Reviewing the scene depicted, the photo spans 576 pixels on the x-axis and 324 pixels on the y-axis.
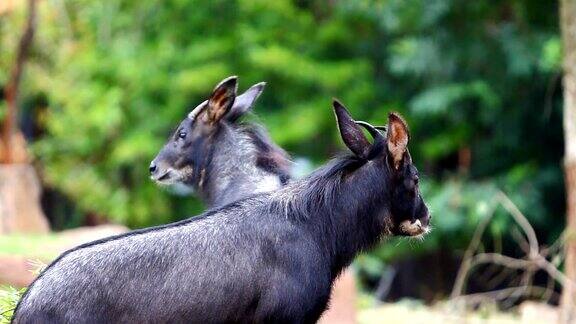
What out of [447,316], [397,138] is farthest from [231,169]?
[447,316]

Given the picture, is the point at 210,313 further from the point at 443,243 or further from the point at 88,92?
the point at 88,92

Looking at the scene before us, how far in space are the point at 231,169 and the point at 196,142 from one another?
0.41 m

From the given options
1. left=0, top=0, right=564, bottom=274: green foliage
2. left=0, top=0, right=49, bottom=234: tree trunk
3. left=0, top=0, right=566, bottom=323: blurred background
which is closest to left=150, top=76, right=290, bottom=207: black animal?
left=0, top=0, right=566, bottom=323: blurred background

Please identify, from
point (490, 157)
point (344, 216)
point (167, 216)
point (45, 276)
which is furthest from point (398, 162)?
point (167, 216)

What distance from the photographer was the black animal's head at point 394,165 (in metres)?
7.12

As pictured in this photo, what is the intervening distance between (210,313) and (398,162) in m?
1.47

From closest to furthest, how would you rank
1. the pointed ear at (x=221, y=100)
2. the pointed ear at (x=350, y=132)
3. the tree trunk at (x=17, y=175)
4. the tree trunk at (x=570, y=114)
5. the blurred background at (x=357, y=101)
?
the pointed ear at (x=350, y=132) < the pointed ear at (x=221, y=100) < the tree trunk at (x=570, y=114) < the blurred background at (x=357, y=101) < the tree trunk at (x=17, y=175)

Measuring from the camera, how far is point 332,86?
64.3ft

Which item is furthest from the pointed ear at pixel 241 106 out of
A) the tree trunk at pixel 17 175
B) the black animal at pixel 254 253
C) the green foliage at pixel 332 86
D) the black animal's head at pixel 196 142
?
the tree trunk at pixel 17 175

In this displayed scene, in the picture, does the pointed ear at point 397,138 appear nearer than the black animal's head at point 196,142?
Yes

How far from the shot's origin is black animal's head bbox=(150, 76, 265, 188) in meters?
10.1

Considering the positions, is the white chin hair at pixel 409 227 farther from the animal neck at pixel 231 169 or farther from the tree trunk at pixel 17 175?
the tree trunk at pixel 17 175

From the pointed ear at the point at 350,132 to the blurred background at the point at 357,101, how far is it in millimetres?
7844

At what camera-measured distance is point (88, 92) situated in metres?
22.8
